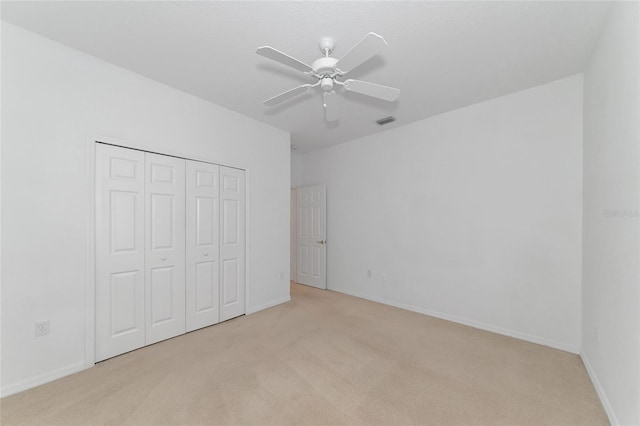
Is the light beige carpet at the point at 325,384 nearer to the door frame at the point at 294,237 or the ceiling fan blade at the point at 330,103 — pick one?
the ceiling fan blade at the point at 330,103

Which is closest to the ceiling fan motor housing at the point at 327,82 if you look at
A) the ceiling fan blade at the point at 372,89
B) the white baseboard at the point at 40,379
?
the ceiling fan blade at the point at 372,89

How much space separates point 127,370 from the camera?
235 centimetres

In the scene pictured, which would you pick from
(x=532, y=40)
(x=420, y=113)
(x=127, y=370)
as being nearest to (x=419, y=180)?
(x=420, y=113)

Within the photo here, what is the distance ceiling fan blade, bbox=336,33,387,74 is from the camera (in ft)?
5.22

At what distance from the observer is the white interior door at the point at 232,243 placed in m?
3.53

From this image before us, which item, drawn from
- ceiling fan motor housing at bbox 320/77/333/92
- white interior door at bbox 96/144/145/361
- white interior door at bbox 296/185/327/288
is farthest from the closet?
ceiling fan motor housing at bbox 320/77/333/92

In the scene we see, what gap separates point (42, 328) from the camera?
2.18 m

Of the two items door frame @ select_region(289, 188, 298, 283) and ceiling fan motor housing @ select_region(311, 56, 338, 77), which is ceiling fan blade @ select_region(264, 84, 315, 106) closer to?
ceiling fan motor housing @ select_region(311, 56, 338, 77)

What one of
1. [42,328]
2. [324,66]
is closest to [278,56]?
[324,66]

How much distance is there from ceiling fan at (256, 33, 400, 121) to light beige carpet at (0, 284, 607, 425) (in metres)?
2.41

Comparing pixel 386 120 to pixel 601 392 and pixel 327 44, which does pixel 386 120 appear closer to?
pixel 327 44

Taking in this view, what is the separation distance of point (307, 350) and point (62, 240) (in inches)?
97.8

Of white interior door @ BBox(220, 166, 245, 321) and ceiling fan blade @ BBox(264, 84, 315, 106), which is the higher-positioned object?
ceiling fan blade @ BBox(264, 84, 315, 106)

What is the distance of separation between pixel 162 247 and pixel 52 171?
3.78 ft
